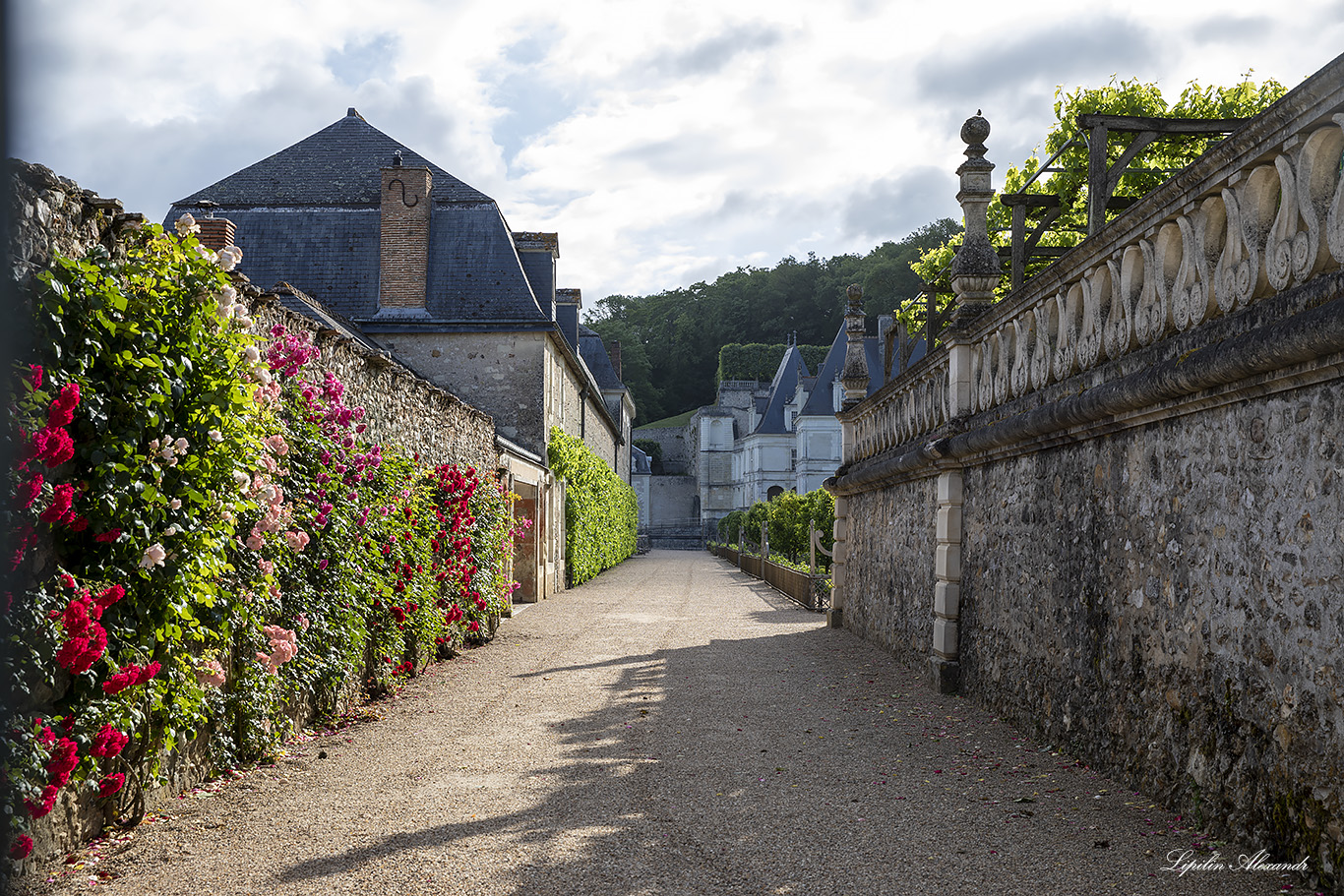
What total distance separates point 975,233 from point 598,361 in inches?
1399

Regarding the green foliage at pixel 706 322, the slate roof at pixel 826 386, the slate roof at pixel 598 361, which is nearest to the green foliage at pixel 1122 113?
the slate roof at pixel 598 361

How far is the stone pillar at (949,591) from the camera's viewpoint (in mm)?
7629

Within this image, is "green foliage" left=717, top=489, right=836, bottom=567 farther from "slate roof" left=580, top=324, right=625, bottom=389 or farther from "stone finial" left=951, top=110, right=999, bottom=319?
"stone finial" left=951, top=110, right=999, bottom=319

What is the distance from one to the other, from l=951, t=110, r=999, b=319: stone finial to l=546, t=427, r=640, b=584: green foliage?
12641 mm

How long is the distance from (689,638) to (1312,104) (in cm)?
940

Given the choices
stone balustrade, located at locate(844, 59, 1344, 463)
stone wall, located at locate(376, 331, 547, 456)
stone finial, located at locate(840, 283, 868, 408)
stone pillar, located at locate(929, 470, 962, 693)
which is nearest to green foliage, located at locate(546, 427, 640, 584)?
stone wall, located at locate(376, 331, 547, 456)

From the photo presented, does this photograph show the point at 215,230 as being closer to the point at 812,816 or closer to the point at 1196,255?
the point at 812,816

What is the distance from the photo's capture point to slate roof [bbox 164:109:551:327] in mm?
19438

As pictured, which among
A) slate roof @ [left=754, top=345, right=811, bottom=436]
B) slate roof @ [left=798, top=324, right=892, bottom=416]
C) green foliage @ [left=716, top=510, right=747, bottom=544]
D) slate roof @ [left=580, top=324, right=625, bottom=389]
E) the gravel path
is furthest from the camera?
slate roof @ [left=754, top=345, right=811, bottom=436]

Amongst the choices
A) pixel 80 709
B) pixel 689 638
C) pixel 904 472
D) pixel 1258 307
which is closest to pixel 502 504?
pixel 689 638

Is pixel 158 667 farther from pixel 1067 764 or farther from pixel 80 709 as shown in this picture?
pixel 1067 764

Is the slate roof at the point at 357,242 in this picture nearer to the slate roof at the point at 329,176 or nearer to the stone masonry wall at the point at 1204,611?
the slate roof at the point at 329,176

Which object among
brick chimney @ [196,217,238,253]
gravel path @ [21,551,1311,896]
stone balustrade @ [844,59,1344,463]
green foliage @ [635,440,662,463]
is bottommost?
gravel path @ [21,551,1311,896]

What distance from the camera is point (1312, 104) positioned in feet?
11.0
